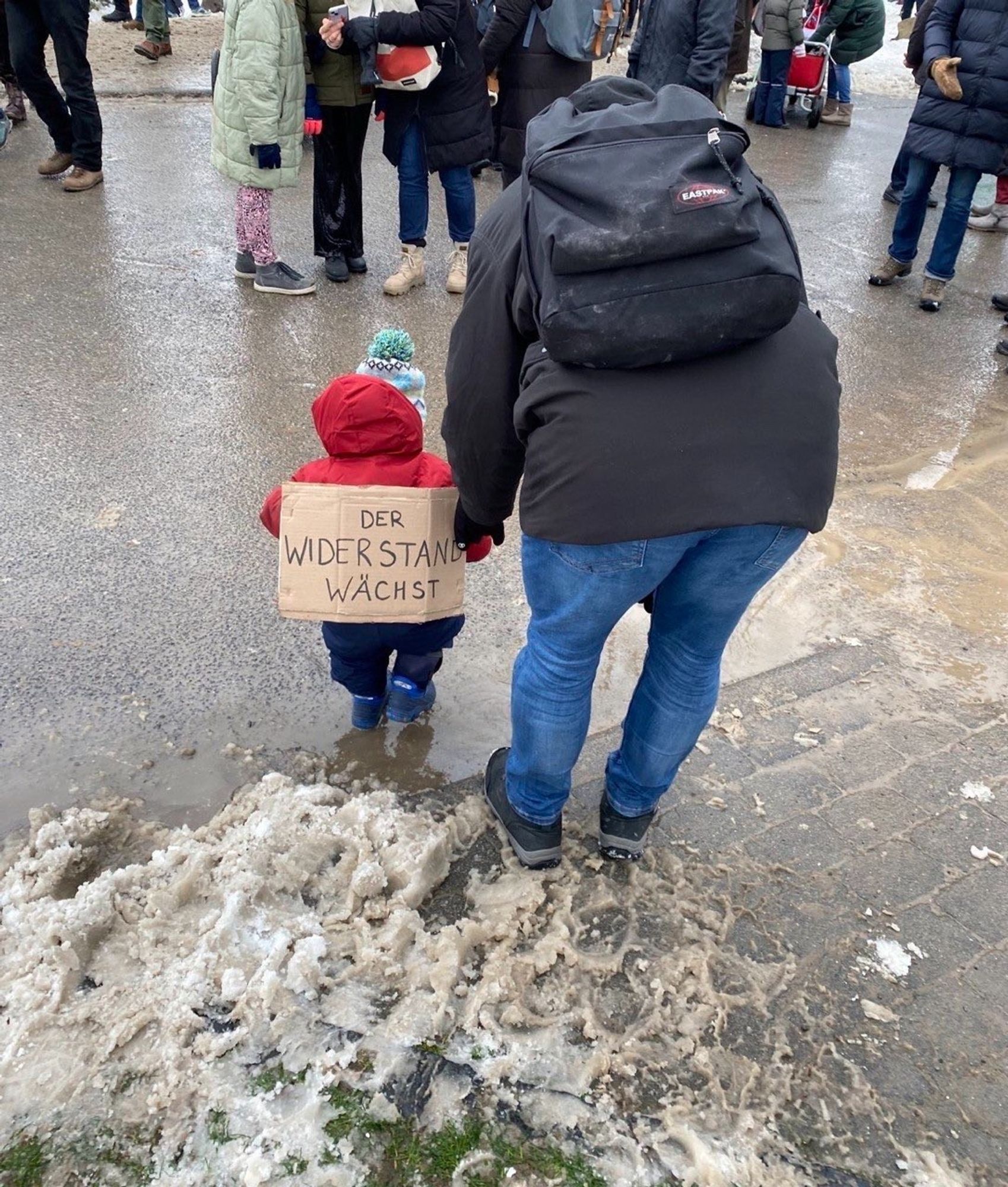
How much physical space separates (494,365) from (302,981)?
132 cm

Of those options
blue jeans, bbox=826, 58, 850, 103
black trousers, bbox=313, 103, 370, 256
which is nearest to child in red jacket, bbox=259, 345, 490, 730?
black trousers, bbox=313, 103, 370, 256

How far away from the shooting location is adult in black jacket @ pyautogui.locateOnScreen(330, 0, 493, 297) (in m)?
4.90

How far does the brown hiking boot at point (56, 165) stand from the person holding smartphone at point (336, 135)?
2.26m

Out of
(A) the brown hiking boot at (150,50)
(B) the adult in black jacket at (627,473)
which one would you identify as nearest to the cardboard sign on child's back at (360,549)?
(B) the adult in black jacket at (627,473)

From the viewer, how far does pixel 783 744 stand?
9.88 ft

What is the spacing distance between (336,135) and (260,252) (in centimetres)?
75

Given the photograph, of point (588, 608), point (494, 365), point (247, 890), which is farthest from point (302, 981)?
point (494, 365)

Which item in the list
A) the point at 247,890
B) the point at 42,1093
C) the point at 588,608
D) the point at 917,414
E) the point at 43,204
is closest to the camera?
the point at 42,1093

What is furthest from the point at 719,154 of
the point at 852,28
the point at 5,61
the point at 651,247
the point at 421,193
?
the point at 852,28

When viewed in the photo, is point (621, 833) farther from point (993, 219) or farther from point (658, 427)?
point (993, 219)

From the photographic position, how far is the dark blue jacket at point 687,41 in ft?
20.0

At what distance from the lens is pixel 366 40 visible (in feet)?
16.1

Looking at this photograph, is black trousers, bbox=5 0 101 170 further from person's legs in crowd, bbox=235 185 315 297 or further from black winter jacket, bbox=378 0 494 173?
black winter jacket, bbox=378 0 494 173

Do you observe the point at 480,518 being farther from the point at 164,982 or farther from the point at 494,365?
the point at 164,982
